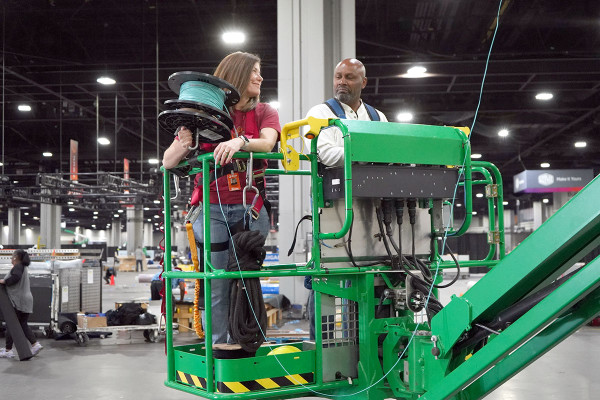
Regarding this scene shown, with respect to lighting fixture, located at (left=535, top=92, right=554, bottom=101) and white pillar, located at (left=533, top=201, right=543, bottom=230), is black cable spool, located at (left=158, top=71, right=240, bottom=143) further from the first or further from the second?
white pillar, located at (left=533, top=201, right=543, bottom=230)

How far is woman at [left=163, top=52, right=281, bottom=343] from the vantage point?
3.27 metres

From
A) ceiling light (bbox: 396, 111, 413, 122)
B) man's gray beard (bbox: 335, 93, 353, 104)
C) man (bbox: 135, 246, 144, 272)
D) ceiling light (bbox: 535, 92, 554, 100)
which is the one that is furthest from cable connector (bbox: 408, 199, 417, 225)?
man (bbox: 135, 246, 144, 272)

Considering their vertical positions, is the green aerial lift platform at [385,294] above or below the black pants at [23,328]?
above

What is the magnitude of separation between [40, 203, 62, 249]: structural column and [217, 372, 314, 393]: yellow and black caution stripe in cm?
3081

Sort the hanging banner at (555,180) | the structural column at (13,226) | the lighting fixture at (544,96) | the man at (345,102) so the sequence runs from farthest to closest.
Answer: the structural column at (13,226)
the hanging banner at (555,180)
the lighting fixture at (544,96)
the man at (345,102)

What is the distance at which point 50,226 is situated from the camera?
31.7 metres

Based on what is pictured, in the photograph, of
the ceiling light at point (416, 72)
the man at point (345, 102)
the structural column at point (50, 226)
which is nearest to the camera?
the man at point (345, 102)

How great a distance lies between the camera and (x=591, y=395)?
235 inches

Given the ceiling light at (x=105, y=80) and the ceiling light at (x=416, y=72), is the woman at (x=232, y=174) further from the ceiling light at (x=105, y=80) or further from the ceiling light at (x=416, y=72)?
the ceiling light at (x=105, y=80)

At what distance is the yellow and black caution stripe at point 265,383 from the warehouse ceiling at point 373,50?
10824mm

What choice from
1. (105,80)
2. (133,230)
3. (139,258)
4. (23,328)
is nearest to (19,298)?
(23,328)

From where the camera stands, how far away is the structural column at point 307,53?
33.9 ft

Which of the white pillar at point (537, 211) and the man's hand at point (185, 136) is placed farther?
the white pillar at point (537, 211)

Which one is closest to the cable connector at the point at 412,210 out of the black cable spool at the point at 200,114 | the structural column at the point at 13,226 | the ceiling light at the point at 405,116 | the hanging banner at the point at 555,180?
the black cable spool at the point at 200,114
